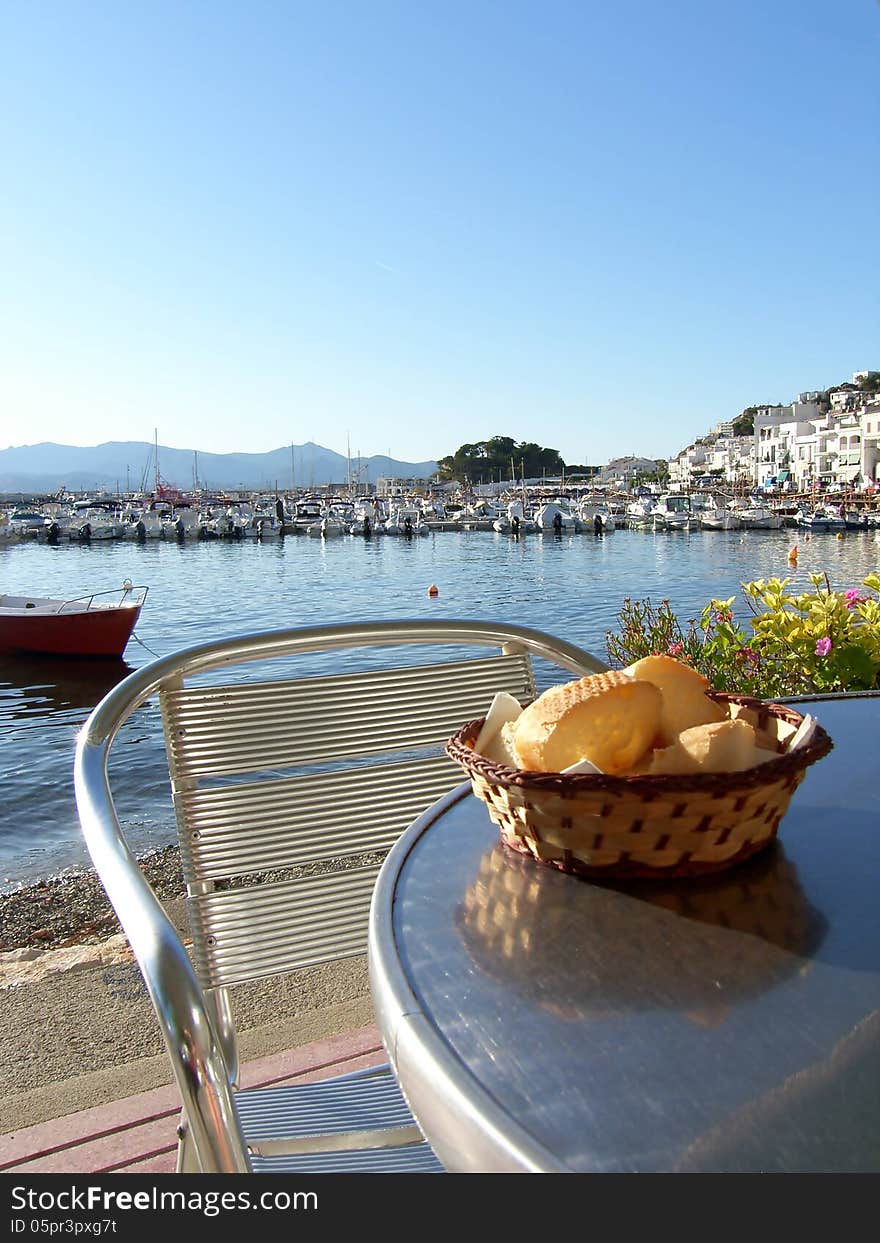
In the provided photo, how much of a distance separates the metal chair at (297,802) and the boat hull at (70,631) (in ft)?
50.0

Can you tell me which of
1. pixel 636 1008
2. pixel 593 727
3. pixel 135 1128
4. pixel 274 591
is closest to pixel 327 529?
pixel 274 591

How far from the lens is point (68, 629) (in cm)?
1594

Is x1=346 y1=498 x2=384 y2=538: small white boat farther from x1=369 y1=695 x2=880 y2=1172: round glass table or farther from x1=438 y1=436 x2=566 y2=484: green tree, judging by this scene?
x1=369 y1=695 x2=880 y2=1172: round glass table

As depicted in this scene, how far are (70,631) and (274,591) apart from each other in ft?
53.1

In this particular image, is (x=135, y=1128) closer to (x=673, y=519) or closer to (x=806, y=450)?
(x=673, y=519)

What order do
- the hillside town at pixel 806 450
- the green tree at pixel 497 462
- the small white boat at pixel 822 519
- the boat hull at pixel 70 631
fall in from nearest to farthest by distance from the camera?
the boat hull at pixel 70 631, the small white boat at pixel 822 519, the hillside town at pixel 806 450, the green tree at pixel 497 462

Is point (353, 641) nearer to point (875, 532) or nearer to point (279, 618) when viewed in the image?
point (279, 618)

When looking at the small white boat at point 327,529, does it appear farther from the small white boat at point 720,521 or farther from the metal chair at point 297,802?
the metal chair at point 297,802

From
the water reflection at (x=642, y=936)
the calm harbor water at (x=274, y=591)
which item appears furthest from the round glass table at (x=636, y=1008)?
the calm harbor water at (x=274, y=591)

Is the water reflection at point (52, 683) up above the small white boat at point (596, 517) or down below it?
below

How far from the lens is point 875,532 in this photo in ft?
162

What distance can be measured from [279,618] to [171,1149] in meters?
23.5

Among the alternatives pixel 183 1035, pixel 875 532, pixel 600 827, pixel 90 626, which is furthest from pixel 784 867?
pixel 875 532

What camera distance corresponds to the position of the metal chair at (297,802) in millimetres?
1201
